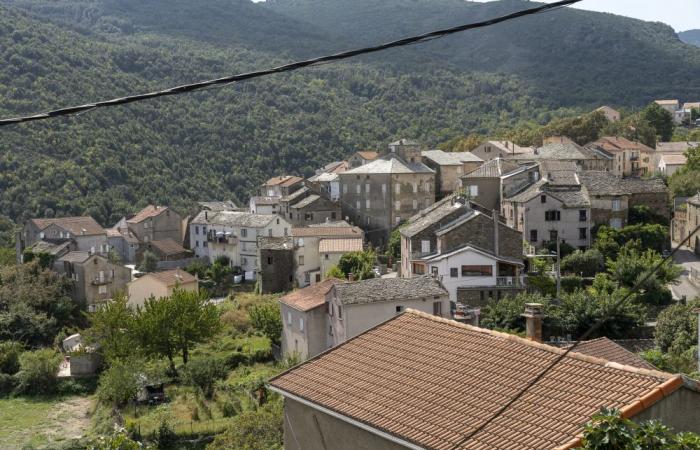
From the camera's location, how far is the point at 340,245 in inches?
2045

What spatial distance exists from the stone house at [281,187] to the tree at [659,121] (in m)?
34.0

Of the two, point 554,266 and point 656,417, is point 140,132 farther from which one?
point 656,417

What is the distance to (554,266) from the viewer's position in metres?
41.5

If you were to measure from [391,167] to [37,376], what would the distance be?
28661 millimetres

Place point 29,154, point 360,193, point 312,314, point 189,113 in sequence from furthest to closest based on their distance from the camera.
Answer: point 189,113 < point 29,154 < point 360,193 < point 312,314

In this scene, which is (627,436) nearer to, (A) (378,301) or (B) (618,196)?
(A) (378,301)

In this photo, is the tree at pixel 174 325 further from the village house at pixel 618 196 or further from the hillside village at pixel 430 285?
the village house at pixel 618 196

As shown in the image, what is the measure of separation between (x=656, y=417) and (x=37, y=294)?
48604 mm

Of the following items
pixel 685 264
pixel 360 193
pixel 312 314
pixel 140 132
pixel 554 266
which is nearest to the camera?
pixel 312 314

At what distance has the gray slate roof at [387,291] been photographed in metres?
32.2

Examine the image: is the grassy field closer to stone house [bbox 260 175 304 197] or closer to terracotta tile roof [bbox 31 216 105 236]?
terracotta tile roof [bbox 31 216 105 236]

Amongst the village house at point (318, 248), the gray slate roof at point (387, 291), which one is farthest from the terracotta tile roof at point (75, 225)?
the gray slate roof at point (387, 291)

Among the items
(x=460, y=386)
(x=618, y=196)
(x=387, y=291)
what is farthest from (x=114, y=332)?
(x=460, y=386)

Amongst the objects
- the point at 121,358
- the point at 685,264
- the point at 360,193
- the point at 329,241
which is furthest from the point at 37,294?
the point at 685,264
